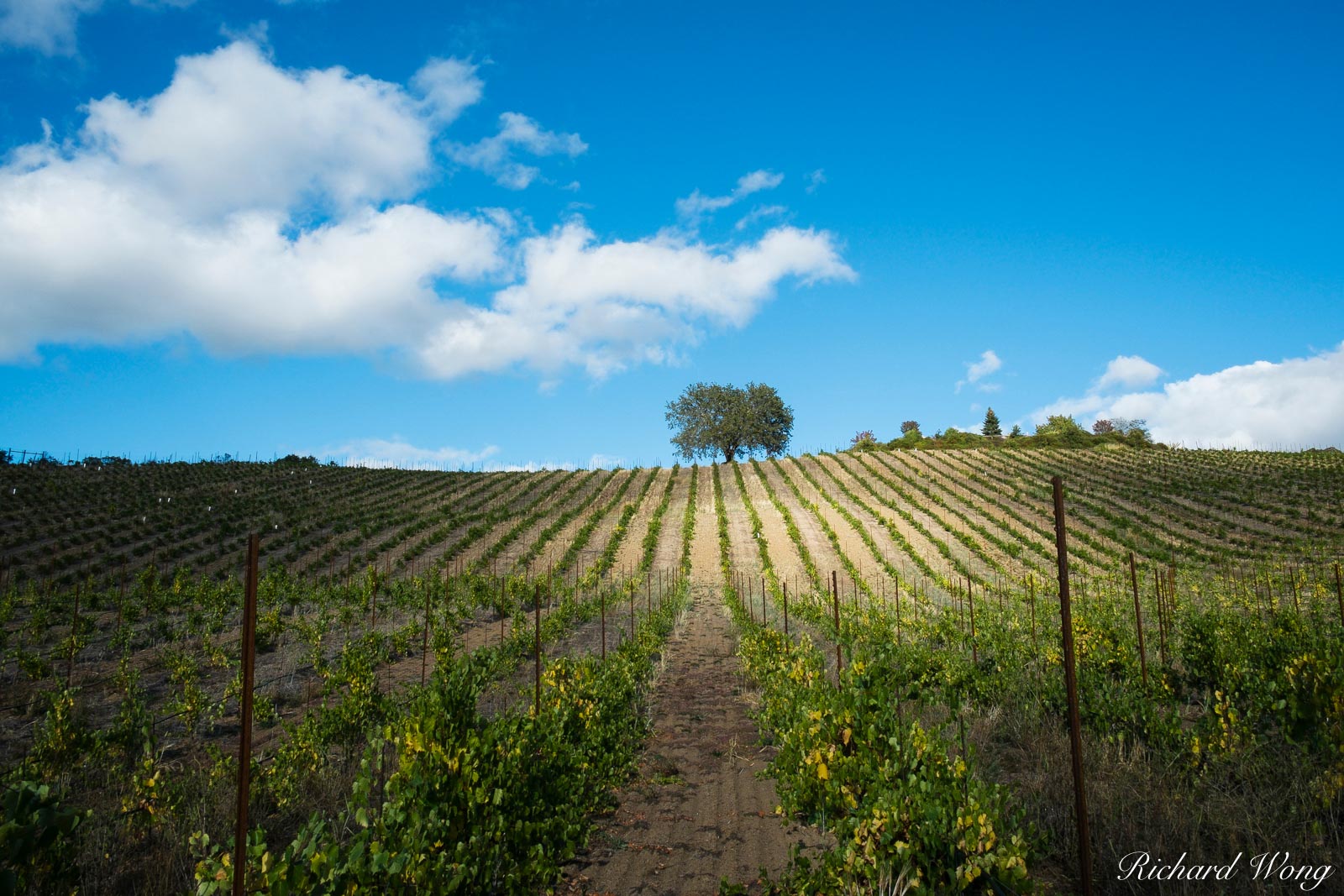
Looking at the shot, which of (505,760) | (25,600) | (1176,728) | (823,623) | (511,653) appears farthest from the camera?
(25,600)

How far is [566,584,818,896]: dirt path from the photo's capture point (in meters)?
5.42

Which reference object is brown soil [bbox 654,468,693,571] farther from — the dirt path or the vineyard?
the dirt path

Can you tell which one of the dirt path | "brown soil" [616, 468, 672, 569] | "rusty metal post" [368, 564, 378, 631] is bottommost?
the dirt path

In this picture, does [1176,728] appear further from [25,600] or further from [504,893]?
[25,600]

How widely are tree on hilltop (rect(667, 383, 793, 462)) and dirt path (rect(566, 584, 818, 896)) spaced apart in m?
66.3

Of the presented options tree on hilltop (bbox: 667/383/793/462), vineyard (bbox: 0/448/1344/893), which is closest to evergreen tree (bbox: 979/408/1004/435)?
tree on hilltop (bbox: 667/383/793/462)

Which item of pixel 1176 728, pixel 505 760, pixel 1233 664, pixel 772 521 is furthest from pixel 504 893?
pixel 772 521

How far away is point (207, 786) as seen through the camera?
20.6 ft

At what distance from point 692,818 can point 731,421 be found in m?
71.5

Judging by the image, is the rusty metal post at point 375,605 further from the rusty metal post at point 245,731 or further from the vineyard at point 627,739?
the rusty metal post at point 245,731

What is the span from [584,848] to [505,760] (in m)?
1.28

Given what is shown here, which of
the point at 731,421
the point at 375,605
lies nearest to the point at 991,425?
the point at 731,421

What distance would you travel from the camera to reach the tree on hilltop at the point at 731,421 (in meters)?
77.1

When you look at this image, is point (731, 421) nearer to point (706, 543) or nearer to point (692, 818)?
point (706, 543)
